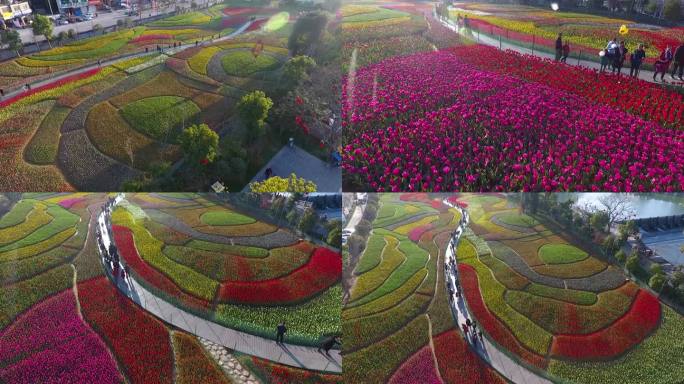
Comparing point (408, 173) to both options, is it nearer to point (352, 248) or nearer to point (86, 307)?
point (352, 248)

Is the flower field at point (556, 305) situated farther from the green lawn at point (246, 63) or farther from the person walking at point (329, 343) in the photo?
the green lawn at point (246, 63)

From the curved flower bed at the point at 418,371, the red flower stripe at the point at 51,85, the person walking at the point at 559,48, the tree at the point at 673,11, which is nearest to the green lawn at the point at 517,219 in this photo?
the curved flower bed at the point at 418,371

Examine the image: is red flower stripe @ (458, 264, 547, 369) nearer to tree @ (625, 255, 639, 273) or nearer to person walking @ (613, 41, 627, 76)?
tree @ (625, 255, 639, 273)

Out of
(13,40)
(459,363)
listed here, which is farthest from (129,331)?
(13,40)

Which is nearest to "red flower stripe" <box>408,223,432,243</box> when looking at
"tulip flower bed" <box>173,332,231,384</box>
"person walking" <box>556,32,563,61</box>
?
"tulip flower bed" <box>173,332,231,384</box>

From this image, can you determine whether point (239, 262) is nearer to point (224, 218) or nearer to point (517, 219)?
point (224, 218)
